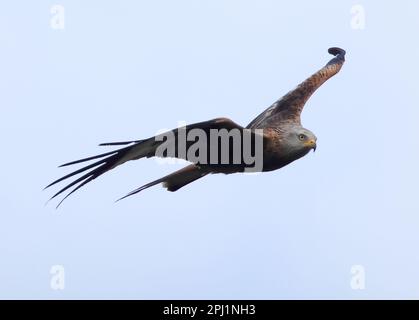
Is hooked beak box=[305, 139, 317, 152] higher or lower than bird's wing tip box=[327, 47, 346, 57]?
lower

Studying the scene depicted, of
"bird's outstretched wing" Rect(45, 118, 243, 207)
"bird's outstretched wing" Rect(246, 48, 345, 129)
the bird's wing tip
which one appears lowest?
"bird's outstretched wing" Rect(45, 118, 243, 207)

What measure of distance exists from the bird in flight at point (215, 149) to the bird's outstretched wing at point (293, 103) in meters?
0.12

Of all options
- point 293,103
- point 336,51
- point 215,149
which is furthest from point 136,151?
point 336,51

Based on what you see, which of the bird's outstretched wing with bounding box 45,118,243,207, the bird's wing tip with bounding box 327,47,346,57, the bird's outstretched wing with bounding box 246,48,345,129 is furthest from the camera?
the bird's wing tip with bounding box 327,47,346,57

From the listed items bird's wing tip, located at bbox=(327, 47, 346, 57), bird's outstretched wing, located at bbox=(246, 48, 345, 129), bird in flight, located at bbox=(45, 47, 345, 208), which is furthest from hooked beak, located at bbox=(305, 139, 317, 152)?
bird's wing tip, located at bbox=(327, 47, 346, 57)

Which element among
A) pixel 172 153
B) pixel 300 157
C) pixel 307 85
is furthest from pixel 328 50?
pixel 172 153

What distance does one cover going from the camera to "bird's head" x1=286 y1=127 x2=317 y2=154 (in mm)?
13547

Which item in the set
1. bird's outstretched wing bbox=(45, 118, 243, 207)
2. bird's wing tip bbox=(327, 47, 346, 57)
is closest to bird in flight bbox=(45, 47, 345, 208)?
bird's outstretched wing bbox=(45, 118, 243, 207)

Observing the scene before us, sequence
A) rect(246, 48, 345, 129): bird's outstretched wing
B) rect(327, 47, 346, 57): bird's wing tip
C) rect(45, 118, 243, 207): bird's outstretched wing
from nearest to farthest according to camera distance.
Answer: rect(45, 118, 243, 207): bird's outstretched wing < rect(246, 48, 345, 129): bird's outstretched wing < rect(327, 47, 346, 57): bird's wing tip

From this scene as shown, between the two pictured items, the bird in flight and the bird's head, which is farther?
the bird's head

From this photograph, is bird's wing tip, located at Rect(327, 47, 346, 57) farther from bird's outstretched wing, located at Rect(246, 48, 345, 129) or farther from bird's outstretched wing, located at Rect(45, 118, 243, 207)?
bird's outstretched wing, located at Rect(45, 118, 243, 207)

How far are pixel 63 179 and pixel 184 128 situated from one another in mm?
1544

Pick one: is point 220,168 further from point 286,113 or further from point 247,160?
point 286,113

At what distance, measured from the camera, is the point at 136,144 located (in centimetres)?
1245
